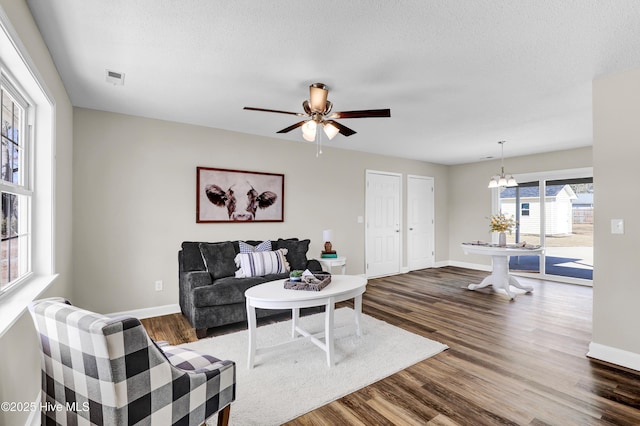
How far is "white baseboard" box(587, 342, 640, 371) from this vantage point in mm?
2473

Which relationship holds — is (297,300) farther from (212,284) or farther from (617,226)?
(617,226)

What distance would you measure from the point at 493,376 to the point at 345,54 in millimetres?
2664

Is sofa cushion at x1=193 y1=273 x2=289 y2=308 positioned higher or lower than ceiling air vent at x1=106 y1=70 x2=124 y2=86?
lower

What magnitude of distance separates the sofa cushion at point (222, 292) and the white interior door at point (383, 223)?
2968 millimetres

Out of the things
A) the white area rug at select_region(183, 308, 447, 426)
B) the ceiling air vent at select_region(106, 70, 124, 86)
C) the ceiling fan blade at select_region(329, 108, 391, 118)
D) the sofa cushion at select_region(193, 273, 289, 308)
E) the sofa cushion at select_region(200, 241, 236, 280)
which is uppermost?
the ceiling air vent at select_region(106, 70, 124, 86)

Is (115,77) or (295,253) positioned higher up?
(115,77)

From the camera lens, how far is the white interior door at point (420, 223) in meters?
6.61

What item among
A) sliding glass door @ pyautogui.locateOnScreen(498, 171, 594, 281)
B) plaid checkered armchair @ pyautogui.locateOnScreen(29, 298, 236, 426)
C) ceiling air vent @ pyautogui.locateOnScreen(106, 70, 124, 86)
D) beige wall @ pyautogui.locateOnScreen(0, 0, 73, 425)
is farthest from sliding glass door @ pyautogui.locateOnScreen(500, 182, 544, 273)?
beige wall @ pyautogui.locateOnScreen(0, 0, 73, 425)

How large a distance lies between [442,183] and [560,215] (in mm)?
2308

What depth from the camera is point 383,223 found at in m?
6.09

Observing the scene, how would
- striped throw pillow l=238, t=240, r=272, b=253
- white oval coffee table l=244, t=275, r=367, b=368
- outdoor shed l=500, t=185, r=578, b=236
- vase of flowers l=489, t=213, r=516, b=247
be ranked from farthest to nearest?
outdoor shed l=500, t=185, r=578, b=236 → vase of flowers l=489, t=213, r=516, b=247 → striped throw pillow l=238, t=240, r=272, b=253 → white oval coffee table l=244, t=275, r=367, b=368

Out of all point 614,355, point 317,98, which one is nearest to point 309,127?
point 317,98

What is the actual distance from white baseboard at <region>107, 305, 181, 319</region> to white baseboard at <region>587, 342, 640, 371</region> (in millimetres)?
4295

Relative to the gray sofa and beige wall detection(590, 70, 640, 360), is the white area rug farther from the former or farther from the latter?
beige wall detection(590, 70, 640, 360)
